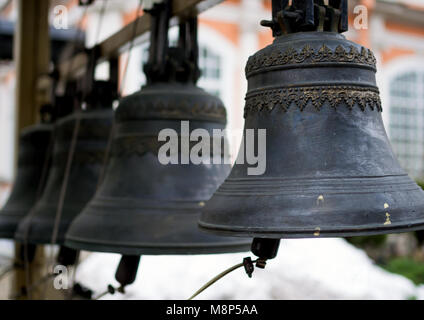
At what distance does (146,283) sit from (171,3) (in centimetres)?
201

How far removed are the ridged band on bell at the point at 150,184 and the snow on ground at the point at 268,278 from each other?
1.58 meters

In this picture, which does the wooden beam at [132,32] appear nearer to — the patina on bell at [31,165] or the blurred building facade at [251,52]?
the patina on bell at [31,165]

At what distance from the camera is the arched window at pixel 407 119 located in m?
11.1

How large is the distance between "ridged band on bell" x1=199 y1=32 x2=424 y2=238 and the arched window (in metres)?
10.00

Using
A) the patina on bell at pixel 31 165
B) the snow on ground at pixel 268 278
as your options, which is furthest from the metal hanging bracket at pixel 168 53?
the snow on ground at pixel 268 278

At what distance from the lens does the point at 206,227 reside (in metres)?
1.31

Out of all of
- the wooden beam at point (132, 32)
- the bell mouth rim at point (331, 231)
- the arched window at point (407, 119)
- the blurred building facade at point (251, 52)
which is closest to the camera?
the bell mouth rim at point (331, 231)

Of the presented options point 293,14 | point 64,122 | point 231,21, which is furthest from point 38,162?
point 231,21

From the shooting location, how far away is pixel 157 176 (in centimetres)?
183

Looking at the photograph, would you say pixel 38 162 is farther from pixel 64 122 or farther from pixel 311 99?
pixel 311 99

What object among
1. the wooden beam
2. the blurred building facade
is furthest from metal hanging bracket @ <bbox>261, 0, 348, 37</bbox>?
the blurred building facade

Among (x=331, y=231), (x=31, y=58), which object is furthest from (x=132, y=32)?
(x=31, y=58)

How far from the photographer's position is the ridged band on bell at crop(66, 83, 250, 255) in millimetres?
1720

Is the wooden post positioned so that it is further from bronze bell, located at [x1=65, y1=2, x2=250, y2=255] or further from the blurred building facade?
bronze bell, located at [x1=65, y1=2, x2=250, y2=255]
